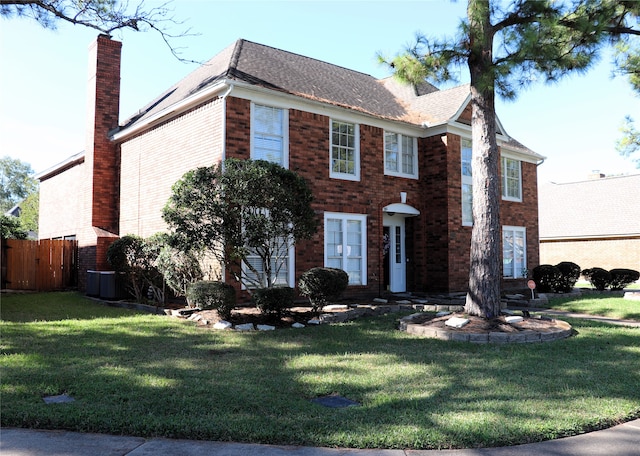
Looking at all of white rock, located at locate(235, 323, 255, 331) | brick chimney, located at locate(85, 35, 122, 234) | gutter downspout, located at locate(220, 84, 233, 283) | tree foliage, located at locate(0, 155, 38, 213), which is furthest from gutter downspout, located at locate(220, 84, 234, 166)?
tree foliage, located at locate(0, 155, 38, 213)

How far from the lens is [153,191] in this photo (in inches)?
546

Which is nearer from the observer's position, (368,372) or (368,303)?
(368,372)

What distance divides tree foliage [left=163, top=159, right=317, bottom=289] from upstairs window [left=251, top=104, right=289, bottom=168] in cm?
232

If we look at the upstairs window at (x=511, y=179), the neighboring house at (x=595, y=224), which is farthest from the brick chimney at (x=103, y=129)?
the neighboring house at (x=595, y=224)

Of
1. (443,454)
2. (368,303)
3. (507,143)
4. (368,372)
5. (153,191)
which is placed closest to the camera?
(443,454)

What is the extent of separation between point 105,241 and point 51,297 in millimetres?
2229

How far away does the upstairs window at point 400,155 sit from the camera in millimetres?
14938

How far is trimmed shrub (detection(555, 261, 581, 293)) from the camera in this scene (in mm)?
16625

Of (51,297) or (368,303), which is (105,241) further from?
(368,303)

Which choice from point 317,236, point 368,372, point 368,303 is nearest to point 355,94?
point 317,236

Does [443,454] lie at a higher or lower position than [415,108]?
lower

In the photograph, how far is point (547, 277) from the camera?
16812mm

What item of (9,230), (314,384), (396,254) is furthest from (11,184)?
(314,384)

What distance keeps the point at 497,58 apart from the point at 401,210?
6.04 meters
